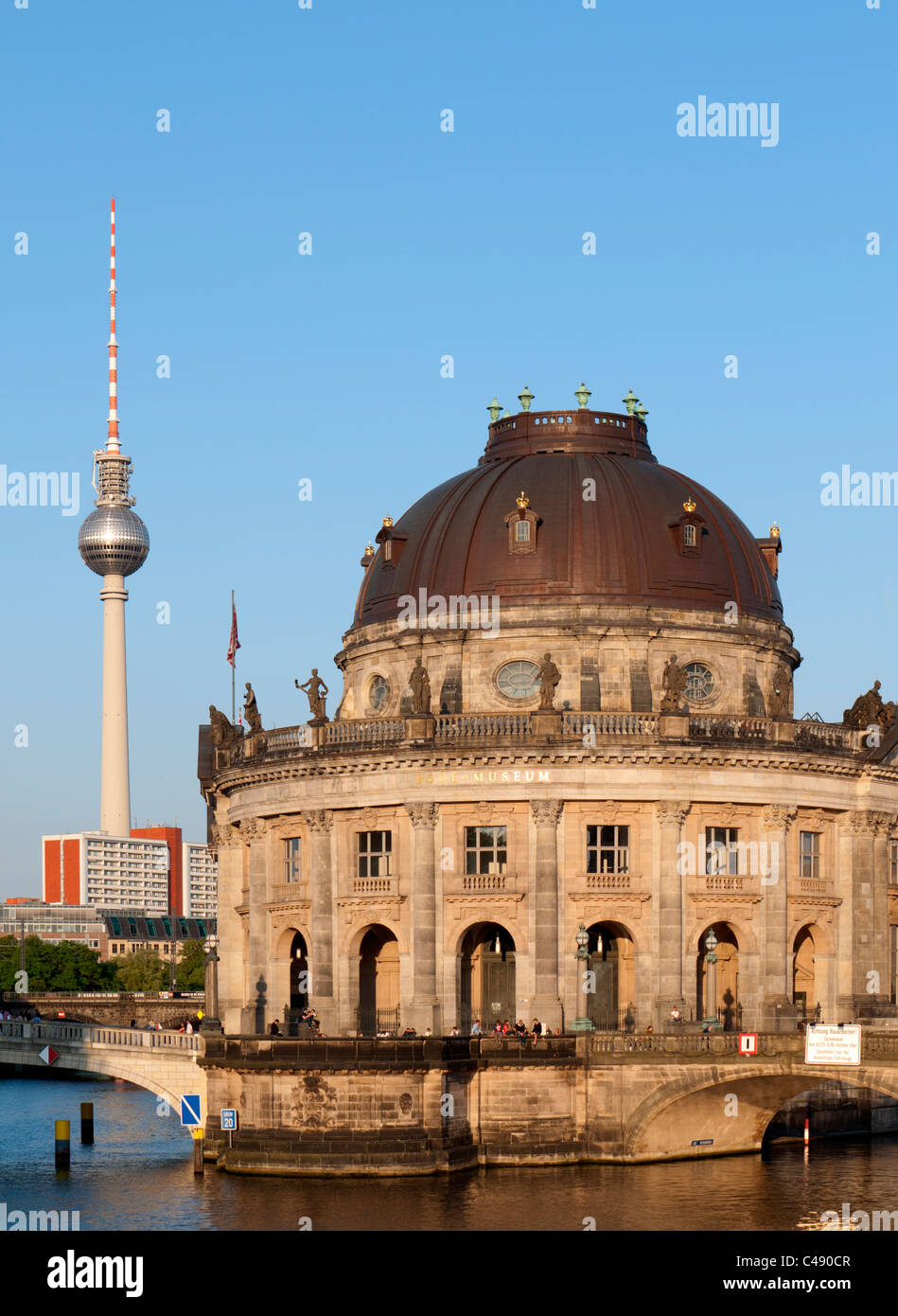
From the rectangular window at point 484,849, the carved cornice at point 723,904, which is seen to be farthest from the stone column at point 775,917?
the rectangular window at point 484,849

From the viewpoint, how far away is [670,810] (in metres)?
78.8

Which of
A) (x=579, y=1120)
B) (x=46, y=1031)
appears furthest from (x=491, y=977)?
(x=46, y=1031)

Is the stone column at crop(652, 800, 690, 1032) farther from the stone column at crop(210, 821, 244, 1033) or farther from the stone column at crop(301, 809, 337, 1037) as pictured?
the stone column at crop(210, 821, 244, 1033)

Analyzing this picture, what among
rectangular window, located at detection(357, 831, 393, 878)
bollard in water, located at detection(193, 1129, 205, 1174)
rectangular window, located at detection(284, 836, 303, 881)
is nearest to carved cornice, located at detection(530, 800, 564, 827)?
rectangular window, located at detection(357, 831, 393, 878)

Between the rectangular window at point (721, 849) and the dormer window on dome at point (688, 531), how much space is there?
12162 mm

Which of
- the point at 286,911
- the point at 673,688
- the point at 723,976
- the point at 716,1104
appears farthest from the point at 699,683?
the point at 286,911

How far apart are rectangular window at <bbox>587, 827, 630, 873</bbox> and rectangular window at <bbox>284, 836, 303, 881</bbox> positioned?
1226 cm

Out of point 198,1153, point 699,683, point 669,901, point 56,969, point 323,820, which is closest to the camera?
point 198,1153

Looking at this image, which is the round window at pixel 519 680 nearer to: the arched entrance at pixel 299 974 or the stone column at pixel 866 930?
the arched entrance at pixel 299 974

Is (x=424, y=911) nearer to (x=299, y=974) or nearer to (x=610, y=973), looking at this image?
(x=610, y=973)

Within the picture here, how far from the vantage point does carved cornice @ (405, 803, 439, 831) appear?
79250mm

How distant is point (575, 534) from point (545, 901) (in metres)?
15.8
